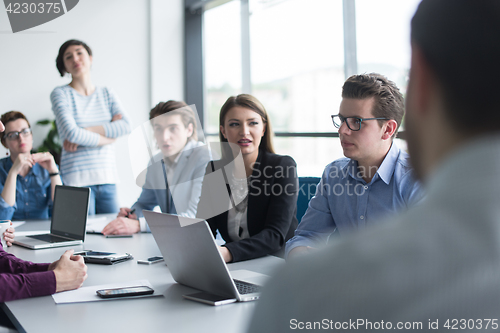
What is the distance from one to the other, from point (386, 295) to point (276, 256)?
5.74 feet

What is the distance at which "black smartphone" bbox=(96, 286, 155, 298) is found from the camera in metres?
1.35

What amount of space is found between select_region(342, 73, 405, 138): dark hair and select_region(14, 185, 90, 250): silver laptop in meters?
1.44

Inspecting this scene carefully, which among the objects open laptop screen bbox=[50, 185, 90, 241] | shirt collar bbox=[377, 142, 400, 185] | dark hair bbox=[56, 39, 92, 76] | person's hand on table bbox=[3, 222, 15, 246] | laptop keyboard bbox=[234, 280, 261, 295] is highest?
dark hair bbox=[56, 39, 92, 76]

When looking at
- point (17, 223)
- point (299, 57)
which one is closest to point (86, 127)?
point (17, 223)

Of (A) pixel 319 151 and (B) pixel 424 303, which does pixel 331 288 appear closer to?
(B) pixel 424 303

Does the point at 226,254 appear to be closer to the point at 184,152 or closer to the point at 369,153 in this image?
the point at 369,153

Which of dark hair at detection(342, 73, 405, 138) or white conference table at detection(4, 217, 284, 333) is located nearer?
white conference table at detection(4, 217, 284, 333)

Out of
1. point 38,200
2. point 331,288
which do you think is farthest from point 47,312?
point 38,200

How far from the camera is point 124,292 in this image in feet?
4.50

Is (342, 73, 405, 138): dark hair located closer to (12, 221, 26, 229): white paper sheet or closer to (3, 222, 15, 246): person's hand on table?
(3, 222, 15, 246): person's hand on table

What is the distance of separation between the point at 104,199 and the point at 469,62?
3.43m

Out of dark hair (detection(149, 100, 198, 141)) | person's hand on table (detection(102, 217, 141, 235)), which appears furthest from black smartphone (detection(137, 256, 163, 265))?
dark hair (detection(149, 100, 198, 141))

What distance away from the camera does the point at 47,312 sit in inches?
49.3

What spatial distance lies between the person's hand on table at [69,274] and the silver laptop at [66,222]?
768 millimetres
